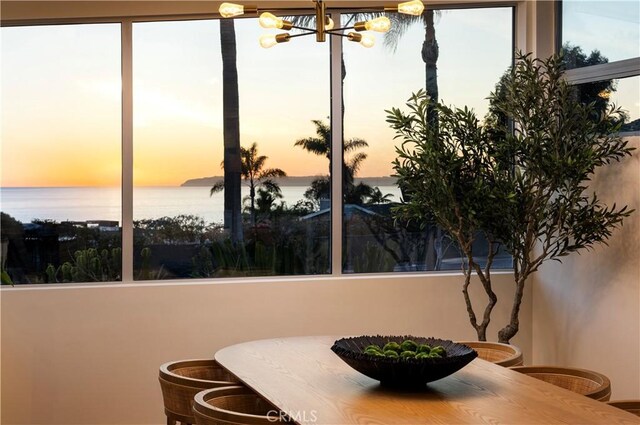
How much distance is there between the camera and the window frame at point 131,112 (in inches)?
226

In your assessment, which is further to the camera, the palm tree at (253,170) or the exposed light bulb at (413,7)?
the palm tree at (253,170)

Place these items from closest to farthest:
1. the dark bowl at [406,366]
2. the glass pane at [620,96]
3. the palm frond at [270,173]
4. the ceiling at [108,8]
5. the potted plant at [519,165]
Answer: the dark bowl at [406,366]
the potted plant at [519,165]
the glass pane at [620,96]
the ceiling at [108,8]
the palm frond at [270,173]

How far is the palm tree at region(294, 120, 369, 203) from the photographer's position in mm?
5969

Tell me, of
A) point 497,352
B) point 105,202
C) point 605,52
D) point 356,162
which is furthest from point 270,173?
point 605,52

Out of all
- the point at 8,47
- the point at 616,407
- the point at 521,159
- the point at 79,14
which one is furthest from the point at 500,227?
the point at 8,47

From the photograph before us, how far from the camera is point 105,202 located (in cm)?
580

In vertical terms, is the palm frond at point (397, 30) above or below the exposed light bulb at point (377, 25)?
above

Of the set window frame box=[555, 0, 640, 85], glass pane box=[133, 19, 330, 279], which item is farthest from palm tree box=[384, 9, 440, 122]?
window frame box=[555, 0, 640, 85]

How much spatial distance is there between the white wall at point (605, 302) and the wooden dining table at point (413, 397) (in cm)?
172

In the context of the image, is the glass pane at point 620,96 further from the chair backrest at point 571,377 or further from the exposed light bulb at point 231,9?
the exposed light bulb at point 231,9

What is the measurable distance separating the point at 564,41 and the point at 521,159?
3.96 feet

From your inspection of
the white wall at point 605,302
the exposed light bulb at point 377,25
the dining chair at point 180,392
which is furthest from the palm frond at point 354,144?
the dining chair at point 180,392

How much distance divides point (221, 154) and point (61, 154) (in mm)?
1081

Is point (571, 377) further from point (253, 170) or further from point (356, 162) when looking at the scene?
point (253, 170)
